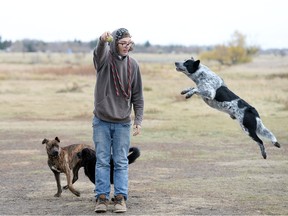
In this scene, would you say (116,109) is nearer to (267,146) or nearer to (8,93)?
(267,146)

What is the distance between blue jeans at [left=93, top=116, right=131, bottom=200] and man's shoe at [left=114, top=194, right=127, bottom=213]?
58 mm

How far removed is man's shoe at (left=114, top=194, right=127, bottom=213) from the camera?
9.38m

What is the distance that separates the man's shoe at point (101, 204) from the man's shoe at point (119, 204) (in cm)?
13

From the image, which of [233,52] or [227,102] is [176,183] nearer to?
[227,102]

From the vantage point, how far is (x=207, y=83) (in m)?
10.7

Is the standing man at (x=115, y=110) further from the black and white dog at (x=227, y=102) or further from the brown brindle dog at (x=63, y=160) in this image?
the black and white dog at (x=227, y=102)

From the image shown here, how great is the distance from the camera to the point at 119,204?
30.9 ft

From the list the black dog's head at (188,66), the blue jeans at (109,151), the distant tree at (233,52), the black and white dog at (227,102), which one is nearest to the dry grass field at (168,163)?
the blue jeans at (109,151)

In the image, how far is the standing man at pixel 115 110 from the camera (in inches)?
360

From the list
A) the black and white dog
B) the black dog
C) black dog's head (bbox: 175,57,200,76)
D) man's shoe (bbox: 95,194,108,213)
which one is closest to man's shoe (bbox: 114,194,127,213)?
man's shoe (bbox: 95,194,108,213)

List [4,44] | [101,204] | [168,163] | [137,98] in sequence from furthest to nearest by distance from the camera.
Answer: [4,44], [168,163], [137,98], [101,204]

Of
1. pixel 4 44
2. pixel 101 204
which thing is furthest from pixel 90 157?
pixel 4 44

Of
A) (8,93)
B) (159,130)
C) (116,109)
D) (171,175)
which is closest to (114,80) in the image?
(116,109)

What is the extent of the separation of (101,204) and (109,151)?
0.68 meters
